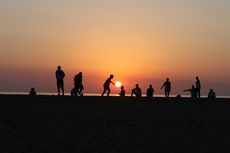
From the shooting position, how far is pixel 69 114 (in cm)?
2556

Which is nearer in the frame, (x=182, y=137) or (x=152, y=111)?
(x=182, y=137)

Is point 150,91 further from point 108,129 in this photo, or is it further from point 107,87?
point 108,129

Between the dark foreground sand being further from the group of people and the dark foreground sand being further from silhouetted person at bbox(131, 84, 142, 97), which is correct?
silhouetted person at bbox(131, 84, 142, 97)

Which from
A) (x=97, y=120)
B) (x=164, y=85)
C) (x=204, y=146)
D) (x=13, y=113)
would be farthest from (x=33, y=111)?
(x=164, y=85)

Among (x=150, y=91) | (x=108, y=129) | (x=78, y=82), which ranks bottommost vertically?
(x=108, y=129)

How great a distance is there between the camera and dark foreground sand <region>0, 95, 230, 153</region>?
752 inches

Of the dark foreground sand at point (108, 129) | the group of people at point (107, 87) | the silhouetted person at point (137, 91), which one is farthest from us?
the silhouetted person at point (137, 91)

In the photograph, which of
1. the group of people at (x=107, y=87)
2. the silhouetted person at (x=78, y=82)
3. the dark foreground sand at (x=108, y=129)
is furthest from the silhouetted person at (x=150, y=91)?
the dark foreground sand at (x=108, y=129)

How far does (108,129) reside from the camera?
22203 millimetres

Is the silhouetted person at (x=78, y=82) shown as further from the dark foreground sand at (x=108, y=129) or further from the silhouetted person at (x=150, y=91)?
the dark foreground sand at (x=108, y=129)

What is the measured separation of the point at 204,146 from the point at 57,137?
4773mm

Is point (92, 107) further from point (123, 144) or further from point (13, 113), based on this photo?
point (123, 144)

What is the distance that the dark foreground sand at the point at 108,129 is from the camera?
752 inches

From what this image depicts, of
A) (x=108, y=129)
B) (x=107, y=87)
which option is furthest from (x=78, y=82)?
(x=108, y=129)
